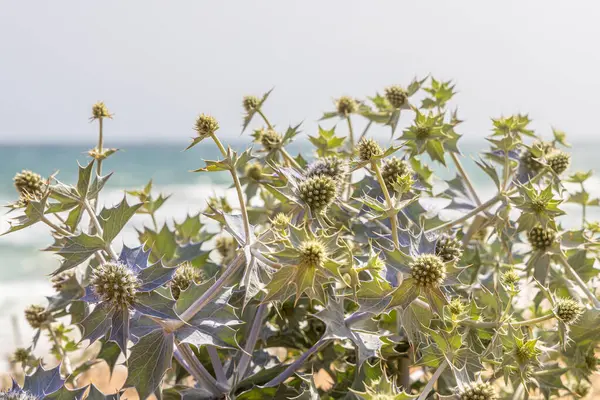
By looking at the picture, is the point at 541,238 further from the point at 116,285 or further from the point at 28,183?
the point at 28,183

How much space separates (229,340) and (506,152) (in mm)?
974

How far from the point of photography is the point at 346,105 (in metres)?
2.08

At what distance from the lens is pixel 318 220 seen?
1.33m

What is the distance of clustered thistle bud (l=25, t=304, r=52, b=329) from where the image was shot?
1.77m

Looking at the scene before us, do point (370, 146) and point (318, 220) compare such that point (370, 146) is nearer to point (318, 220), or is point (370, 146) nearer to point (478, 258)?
point (318, 220)

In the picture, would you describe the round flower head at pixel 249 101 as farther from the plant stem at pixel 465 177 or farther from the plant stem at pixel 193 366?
the plant stem at pixel 193 366

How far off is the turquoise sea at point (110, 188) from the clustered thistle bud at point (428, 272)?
24.5 inches

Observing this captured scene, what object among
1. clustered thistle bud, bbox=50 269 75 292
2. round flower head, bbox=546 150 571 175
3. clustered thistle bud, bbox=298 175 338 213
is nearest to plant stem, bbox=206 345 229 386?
clustered thistle bud, bbox=298 175 338 213

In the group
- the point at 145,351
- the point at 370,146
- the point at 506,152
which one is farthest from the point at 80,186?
the point at 506,152

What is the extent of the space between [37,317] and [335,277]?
1.19 meters

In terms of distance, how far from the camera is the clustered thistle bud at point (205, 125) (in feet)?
4.18

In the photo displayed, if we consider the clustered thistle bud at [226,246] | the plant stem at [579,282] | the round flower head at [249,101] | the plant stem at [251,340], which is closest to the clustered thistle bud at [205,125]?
the plant stem at [251,340]

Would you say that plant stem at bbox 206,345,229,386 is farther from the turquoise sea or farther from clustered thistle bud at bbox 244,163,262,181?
clustered thistle bud at bbox 244,163,262,181

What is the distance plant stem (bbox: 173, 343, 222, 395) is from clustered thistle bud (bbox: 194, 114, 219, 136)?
19.1 inches
